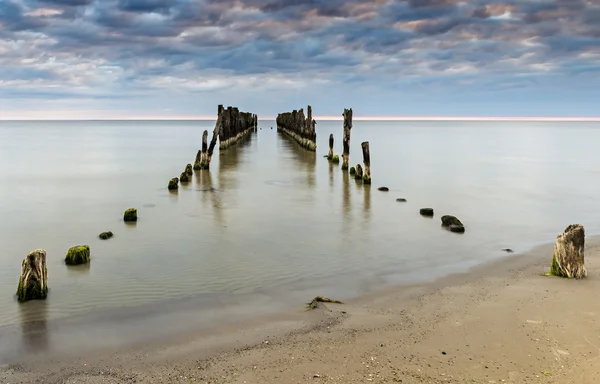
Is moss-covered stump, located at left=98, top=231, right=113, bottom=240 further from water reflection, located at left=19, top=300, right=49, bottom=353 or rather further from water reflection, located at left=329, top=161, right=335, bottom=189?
water reflection, located at left=329, top=161, right=335, bottom=189

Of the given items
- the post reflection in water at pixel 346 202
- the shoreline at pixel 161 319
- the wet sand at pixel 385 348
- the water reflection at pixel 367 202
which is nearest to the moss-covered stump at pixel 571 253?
the wet sand at pixel 385 348

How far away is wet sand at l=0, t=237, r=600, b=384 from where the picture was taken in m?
4.79

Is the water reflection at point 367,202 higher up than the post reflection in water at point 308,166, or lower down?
lower down

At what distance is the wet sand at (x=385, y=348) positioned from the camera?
189 inches

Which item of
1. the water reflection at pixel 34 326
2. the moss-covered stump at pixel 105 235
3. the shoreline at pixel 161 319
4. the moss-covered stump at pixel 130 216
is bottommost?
the shoreline at pixel 161 319

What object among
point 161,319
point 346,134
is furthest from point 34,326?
point 346,134

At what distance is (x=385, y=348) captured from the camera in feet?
17.5

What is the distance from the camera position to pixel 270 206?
15367mm

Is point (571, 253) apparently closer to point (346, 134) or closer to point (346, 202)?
point (346, 202)

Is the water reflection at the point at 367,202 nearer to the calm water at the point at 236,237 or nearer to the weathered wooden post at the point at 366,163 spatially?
the calm water at the point at 236,237

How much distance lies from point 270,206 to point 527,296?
948 centimetres

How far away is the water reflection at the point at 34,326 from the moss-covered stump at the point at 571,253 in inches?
297

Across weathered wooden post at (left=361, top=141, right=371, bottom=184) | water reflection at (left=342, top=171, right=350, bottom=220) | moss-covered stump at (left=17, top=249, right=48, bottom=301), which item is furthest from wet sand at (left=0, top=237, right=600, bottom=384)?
weathered wooden post at (left=361, top=141, right=371, bottom=184)

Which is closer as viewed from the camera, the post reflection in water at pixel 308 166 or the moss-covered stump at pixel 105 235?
the moss-covered stump at pixel 105 235
